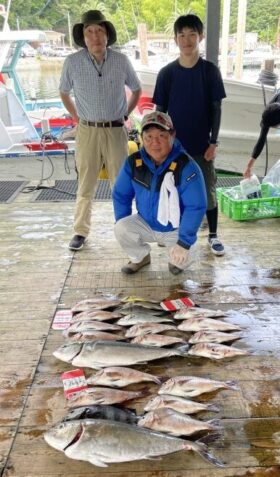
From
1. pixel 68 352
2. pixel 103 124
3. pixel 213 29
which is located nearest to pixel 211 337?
pixel 68 352

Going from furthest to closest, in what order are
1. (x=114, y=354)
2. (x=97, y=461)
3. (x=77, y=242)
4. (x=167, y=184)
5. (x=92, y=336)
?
(x=77, y=242), (x=167, y=184), (x=92, y=336), (x=114, y=354), (x=97, y=461)

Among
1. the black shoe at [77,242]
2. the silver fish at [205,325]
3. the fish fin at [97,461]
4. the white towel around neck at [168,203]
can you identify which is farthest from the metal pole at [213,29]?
the fish fin at [97,461]

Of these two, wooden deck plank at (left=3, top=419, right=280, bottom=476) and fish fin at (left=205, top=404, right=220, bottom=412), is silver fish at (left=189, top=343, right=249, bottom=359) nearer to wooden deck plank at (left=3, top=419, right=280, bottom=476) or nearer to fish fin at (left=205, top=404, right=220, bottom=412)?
fish fin at (left=205, top=404, right=220, bottom=412)

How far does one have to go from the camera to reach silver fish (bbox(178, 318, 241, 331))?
7.49 ft

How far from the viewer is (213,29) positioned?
389 cm

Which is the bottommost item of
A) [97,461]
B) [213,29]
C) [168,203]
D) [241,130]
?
[241,130]

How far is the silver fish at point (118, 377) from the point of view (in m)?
1.89

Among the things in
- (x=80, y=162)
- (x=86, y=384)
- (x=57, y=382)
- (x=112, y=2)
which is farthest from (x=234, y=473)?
(x=112, y=2)

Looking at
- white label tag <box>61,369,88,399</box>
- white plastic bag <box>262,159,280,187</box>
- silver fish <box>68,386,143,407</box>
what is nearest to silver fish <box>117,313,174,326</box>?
white label tag <box>61,369,88,399</box>

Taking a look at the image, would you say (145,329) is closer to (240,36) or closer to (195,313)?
(195,313)

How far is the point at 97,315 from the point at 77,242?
124 centimetres

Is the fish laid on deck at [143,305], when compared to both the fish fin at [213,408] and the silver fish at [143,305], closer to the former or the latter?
the silver fish at [143,305]

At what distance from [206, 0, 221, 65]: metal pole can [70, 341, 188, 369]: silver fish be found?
9.87 feet

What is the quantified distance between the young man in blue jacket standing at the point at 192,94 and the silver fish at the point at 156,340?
1572 millimetres
